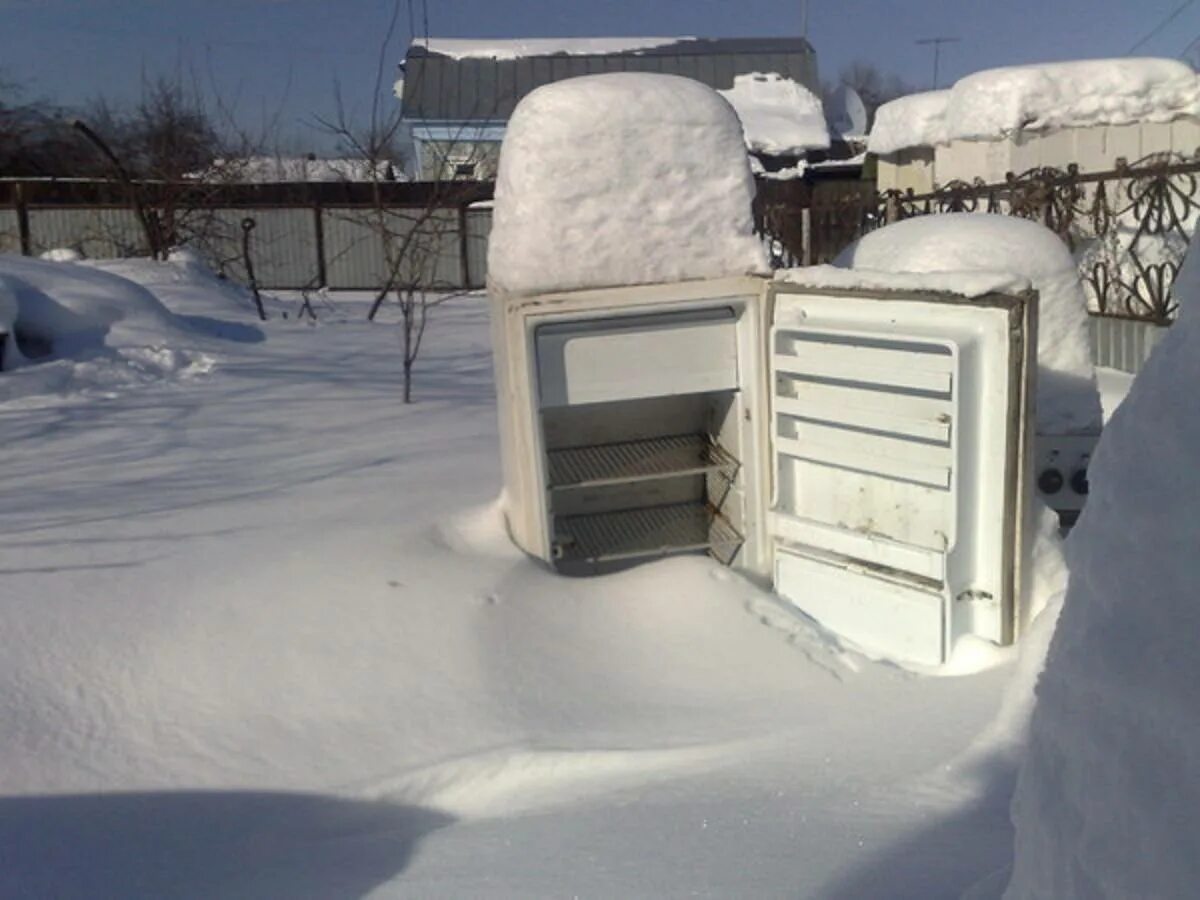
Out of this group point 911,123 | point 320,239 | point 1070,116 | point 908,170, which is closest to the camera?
point 1070,116

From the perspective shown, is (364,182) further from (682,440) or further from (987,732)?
(987,732)

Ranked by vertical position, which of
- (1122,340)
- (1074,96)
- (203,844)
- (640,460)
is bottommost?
(203,844)

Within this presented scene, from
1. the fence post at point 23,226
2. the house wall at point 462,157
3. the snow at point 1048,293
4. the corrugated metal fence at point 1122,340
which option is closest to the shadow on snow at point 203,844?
the snow at point 1048,293

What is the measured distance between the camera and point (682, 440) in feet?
18.4

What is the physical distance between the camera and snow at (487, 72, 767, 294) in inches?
187

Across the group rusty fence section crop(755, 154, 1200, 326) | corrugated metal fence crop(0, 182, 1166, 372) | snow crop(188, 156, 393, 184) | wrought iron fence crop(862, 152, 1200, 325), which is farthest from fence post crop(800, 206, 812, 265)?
snow crop(188, 156, 393, 184)

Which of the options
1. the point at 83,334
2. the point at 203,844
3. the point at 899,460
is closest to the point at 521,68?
the point at 83,334

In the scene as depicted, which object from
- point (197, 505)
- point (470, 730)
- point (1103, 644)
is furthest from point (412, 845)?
point (197, 505)

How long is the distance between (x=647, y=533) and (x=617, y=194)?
5.27 ft

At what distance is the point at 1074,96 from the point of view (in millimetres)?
13148

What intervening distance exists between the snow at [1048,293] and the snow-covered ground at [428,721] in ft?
4.18

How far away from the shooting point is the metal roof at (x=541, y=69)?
29.1 m

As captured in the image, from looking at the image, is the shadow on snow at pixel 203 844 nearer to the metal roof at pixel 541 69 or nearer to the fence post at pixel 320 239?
the fence post at pixel 320 239

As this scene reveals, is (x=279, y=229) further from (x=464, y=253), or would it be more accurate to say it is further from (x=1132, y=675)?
(x=1132, y=675)
